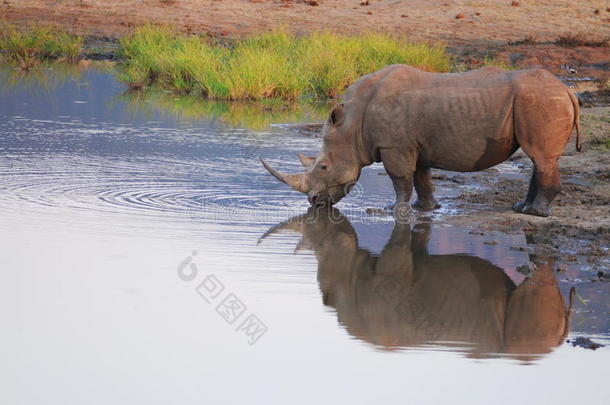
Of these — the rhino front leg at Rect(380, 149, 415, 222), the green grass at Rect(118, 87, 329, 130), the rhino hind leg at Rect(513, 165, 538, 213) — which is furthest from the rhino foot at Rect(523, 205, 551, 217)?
the green grass at Rect(118, 87, 329, 130)

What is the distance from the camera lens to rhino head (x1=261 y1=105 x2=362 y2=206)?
391 inches

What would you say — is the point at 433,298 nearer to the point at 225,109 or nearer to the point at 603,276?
the point at 603,276

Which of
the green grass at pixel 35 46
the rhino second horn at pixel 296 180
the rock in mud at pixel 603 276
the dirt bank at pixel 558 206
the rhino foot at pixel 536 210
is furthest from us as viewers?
the green grass at pixel 35 46

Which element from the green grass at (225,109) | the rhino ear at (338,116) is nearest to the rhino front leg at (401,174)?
the rhino ear at (338,116)

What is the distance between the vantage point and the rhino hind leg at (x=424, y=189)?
10.1 metres

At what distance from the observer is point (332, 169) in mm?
10000

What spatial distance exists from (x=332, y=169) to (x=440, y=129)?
0.98 metres

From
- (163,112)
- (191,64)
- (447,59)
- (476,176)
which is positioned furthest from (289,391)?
(447,59)

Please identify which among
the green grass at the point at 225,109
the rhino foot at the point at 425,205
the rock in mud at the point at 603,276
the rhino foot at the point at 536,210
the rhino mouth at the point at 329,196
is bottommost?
the green grass at the point at 225,109

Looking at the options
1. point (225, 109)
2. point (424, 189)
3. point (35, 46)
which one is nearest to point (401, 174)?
point (424, 189)

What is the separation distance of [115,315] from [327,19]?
20.1 metres

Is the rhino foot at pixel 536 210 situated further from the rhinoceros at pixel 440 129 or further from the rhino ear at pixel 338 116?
the rhino ear at pixel 338 116

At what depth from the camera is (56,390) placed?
545cm

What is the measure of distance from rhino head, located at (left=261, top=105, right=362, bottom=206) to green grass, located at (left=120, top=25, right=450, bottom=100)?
8051 millimetres
